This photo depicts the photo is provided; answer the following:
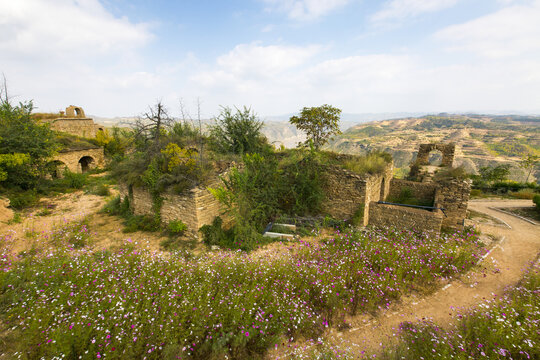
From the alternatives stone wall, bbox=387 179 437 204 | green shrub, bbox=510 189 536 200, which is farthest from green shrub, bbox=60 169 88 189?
green shrub, bbox=510 189 536 200

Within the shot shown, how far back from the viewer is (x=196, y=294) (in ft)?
13.5

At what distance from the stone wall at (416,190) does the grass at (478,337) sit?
652 centimetres

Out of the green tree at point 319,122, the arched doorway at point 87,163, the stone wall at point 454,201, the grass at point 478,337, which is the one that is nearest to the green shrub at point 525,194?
the stone wall at point 454,201

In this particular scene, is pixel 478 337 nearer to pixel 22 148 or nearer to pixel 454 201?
pixel 454 201

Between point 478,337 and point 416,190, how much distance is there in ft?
26.6

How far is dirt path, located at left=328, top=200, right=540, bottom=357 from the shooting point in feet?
12.7

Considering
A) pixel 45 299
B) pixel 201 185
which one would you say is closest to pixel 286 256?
pixel 201 185

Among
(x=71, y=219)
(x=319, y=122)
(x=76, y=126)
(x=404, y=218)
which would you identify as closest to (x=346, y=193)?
(x=404, y=218)

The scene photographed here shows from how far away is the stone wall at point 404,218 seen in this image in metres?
7.11

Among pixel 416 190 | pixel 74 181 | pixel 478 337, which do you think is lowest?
pixel 478 337

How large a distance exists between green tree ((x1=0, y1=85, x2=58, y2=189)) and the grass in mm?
16297

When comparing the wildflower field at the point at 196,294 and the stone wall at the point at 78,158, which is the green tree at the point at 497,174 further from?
the stone wall at the point at 78,158

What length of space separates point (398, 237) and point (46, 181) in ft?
60.4

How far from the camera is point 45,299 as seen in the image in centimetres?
385
